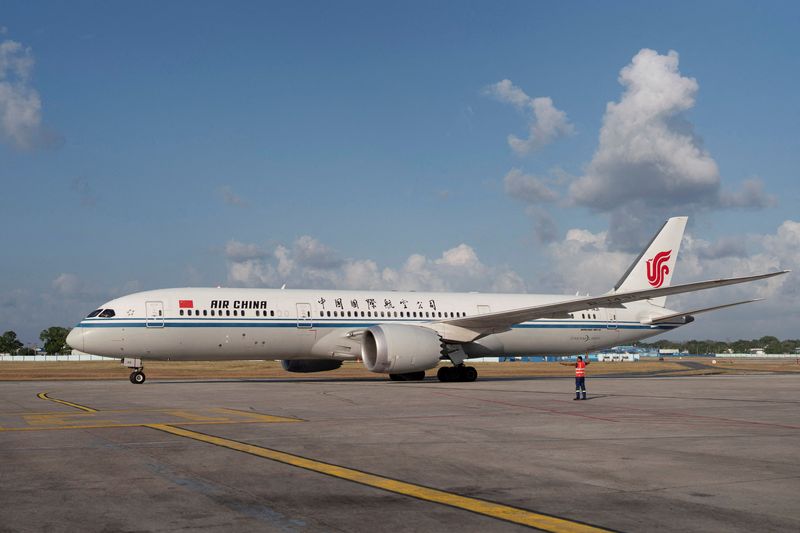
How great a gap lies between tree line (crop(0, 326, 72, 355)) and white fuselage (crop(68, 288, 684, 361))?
110 metres

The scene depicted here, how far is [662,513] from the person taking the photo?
6.93 m

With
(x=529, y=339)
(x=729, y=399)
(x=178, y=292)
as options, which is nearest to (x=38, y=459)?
(x=729, y=399)

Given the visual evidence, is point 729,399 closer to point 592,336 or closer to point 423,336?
point 423,336

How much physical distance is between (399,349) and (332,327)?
152 inches

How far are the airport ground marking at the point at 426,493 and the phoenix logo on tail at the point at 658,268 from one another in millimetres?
33256

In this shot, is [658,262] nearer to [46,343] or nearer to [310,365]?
[310,365]

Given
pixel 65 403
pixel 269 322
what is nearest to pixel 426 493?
A: pixel 65 403

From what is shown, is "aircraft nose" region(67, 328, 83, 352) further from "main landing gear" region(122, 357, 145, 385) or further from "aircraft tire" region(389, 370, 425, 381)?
"aircraft tire" region(389, 370, 425, 381)

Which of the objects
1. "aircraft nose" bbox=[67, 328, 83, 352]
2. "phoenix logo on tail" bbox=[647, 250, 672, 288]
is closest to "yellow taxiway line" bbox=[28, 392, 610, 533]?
"aircraft nose" bbox=[67, 328, 83, 352]

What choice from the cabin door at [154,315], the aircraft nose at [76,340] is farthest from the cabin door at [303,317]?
the aircraft nose at [76,340]

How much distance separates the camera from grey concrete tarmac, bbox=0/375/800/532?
6.75m

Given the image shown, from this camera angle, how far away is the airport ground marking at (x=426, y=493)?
6.50m

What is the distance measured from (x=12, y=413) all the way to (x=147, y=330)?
12.3m

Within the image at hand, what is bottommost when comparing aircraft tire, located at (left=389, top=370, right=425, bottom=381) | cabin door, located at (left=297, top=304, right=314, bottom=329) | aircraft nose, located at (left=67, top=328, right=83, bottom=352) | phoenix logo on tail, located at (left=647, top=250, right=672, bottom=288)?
aircraft tire, located at (left=389, top=370, right=425, bottom=381)
